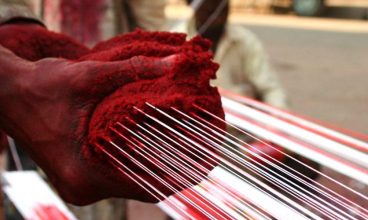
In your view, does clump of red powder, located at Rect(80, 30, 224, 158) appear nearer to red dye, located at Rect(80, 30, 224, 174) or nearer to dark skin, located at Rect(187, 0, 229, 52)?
red dye, located at Rect(80, 30, 224, 174)

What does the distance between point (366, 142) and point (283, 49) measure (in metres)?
7.23

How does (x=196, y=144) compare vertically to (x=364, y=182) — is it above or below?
above

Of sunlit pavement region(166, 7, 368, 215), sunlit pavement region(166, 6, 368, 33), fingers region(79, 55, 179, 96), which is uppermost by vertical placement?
fingers region(79, 55, 179, 96)

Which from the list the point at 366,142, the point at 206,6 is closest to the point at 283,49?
the point at 206,6

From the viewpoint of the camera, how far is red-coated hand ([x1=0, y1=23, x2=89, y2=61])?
124 cm

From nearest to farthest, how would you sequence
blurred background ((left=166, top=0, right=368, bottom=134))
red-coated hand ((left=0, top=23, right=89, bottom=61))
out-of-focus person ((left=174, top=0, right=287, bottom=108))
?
red-coated hand ((left=0, top=23, right=89, bottom=61)) < out-of-focus person ((left=174, top=0, right=287, bottom=108)) < blurred background ((left=166, top=0, right=368, bottom=134))

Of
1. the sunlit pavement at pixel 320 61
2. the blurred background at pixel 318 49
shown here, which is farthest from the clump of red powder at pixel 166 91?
the sunlit pavement at pixel 320 61

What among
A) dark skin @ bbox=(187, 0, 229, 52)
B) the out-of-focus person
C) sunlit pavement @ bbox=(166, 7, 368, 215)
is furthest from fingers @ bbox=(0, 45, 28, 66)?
sunlit pavement @ bbox=(166, 7, 368, 215)

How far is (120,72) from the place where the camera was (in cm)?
99

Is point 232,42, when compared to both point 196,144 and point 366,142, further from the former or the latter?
point 196,144

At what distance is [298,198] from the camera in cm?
94

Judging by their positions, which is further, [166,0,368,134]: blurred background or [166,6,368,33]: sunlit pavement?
[166,6,368,33]: sunlit pavement

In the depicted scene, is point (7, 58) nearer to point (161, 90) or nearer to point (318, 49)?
point (161, 90)

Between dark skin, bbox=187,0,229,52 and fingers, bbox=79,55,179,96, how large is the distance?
1.82 m
